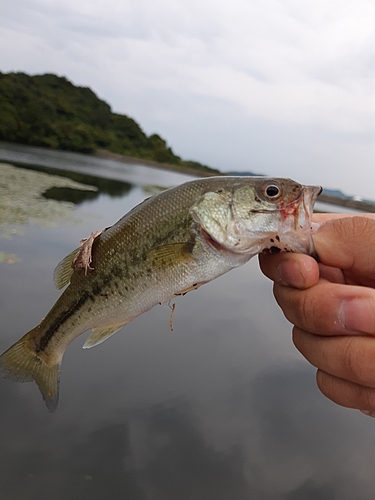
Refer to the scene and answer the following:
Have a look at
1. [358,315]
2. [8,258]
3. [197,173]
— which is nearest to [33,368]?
[358,315]

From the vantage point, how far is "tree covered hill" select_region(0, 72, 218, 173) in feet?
180

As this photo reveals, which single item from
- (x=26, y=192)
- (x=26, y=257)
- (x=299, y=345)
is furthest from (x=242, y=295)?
(x=26, y=192)

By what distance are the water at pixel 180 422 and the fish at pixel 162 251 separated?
0.83 meters

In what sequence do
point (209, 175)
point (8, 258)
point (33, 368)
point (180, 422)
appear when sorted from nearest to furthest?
point (33, 368), point (180, 422), point (8, 258), point (209, 175)

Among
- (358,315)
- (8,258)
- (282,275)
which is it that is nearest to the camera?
(358,315)

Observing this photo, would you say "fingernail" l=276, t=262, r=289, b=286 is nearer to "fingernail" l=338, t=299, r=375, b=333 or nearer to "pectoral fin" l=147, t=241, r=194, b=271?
"fingernail" l=338, t=299, r=375, b=333

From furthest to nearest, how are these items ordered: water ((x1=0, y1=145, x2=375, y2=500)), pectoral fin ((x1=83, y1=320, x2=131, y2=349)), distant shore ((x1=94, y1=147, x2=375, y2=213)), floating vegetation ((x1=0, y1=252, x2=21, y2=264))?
distant shore ((x1=94, y1=147, x2=375, y2=213)), floating vegetation ((x1=0, y1=252, x2=21, y2=264)), water ((x1=0, y1=145, x2=375, y2=500)), pectoral fin ((x1=83, y1=320, x2=131, y2=349))

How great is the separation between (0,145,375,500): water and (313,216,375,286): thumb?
86.5 inches

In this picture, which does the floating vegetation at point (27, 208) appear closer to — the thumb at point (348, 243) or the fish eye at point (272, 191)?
the fish eye at point (272, 191)

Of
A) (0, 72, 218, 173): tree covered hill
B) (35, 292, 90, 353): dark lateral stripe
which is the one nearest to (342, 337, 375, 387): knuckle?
(35, 292, 90, 353): dark lateral stripe

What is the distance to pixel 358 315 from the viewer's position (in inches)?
64.7

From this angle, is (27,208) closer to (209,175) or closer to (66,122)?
(209,175)

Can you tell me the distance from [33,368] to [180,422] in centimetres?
163

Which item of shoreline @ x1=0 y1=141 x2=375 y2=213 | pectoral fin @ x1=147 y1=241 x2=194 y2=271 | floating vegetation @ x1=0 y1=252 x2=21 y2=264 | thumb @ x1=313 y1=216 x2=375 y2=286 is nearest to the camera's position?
thumb @ x1=313 y1=216 x2=375 y2=286
